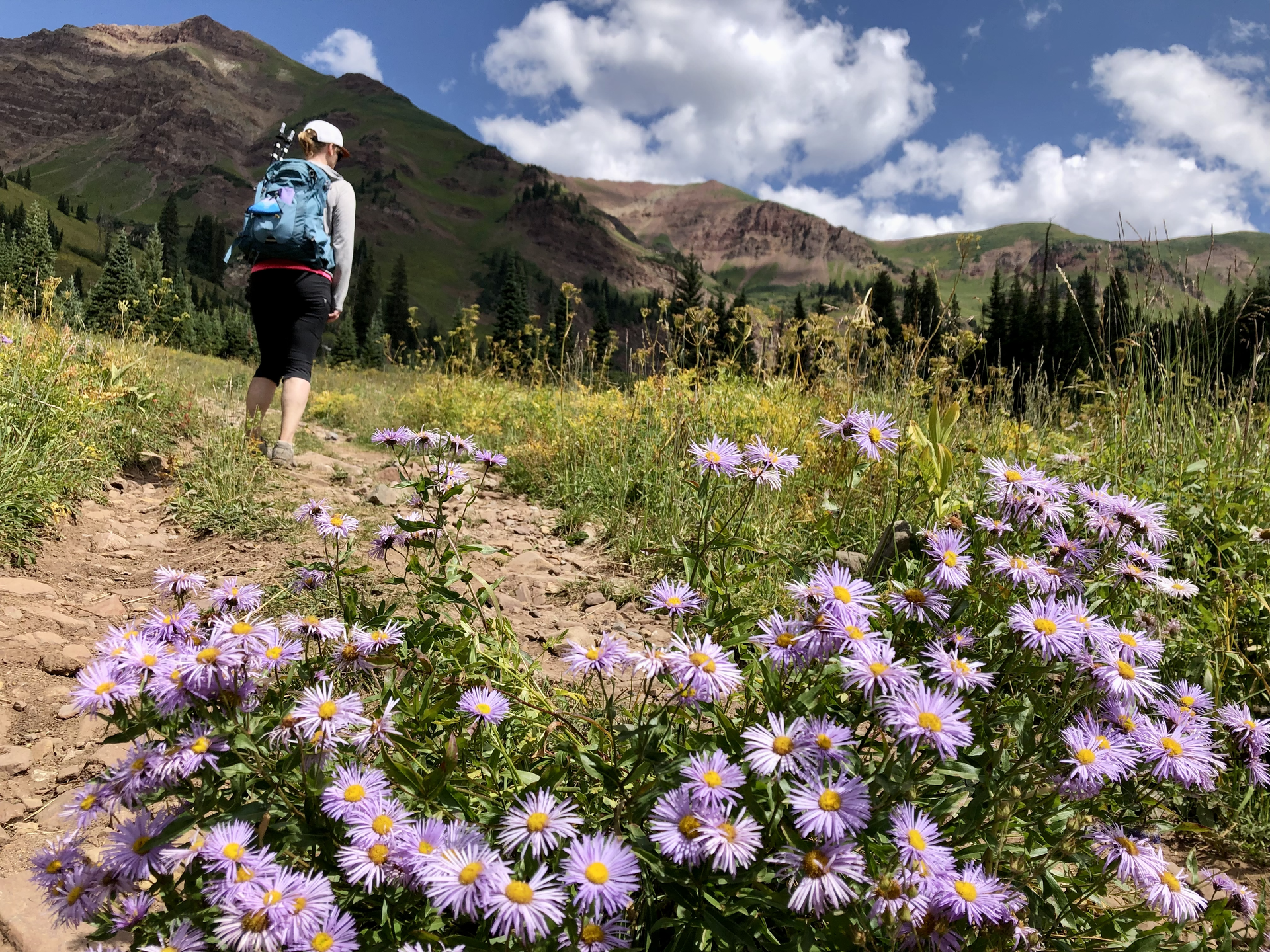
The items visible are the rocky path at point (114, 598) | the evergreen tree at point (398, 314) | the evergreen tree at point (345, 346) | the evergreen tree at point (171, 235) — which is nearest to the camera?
the rocky path at point (114, 598)

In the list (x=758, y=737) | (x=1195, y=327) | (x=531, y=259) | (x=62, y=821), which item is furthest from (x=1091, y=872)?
(x=531, y=259)

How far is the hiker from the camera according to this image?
469cm

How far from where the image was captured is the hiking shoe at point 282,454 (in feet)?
15.4

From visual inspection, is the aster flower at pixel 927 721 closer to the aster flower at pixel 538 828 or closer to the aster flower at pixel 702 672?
the aster flower at pixel 702 672

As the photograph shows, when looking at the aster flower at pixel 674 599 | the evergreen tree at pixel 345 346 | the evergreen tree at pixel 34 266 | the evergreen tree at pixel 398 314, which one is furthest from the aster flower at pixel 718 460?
the evergreen tree at pixel 398 314

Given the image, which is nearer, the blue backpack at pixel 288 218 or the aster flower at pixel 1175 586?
the aster flower at pixel 1175 586

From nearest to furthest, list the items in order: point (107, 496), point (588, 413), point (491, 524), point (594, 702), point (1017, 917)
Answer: point (1017, 917)
point (594, 702)
point (107, 496)
point (491, 524)
point (588, 413)

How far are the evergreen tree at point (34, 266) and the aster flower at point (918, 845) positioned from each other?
7.82m

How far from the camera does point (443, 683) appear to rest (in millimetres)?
1560

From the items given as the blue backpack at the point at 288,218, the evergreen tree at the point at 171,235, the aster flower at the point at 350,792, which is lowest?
the aster flower at the point at 350,792

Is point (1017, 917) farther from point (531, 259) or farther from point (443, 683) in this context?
point (531, 259)

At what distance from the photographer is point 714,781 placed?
38.6 inches

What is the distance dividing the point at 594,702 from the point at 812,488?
2071 millimetres

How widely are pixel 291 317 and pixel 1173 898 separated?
5.26m
